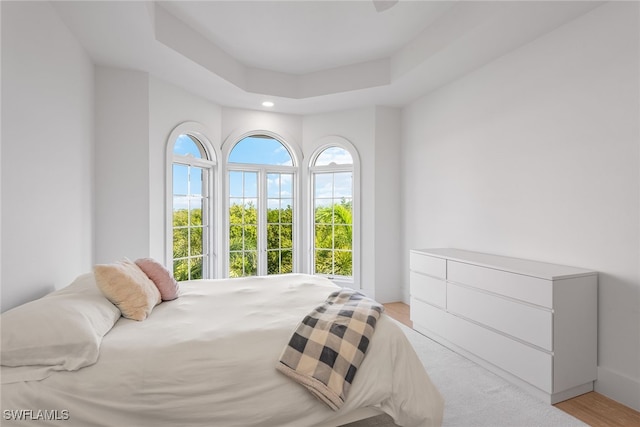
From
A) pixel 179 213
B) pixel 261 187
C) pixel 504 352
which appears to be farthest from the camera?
pixel 261 187

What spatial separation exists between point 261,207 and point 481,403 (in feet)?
11.3

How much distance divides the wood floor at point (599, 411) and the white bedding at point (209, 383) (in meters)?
1.00

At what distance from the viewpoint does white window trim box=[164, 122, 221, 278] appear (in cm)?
356

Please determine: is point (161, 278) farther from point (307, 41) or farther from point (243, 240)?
point (307, 41)

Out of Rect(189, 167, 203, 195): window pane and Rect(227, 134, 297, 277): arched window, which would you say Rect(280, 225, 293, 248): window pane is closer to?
Rect(227, 134, 297, 277): arched window

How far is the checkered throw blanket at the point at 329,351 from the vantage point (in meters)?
1.54

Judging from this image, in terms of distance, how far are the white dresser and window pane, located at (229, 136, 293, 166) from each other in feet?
9.30

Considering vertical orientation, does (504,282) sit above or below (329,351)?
above

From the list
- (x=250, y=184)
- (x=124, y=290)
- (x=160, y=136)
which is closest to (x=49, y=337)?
(x=124, y=290)

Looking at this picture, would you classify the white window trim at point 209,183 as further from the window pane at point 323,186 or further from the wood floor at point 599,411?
the wood floor at point 599,411

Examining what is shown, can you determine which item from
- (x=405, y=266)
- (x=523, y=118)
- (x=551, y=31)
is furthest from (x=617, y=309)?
(x=405, y=266)

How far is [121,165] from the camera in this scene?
10.5 ft

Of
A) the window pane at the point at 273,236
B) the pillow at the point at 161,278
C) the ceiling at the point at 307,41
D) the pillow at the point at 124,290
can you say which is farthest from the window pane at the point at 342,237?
the pillow at the point at 124,290

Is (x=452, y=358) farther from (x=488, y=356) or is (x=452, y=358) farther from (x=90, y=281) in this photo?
(x=90, y=281)
